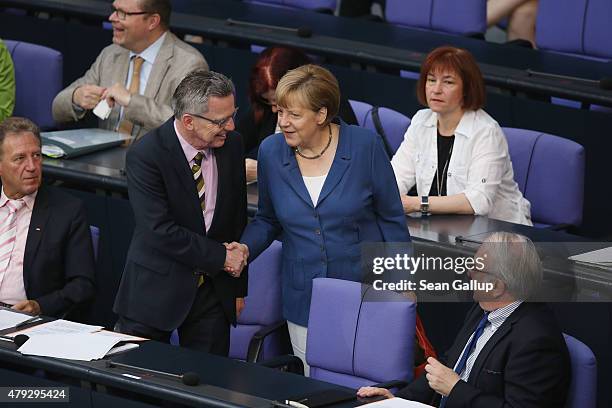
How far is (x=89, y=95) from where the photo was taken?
6.25 metres

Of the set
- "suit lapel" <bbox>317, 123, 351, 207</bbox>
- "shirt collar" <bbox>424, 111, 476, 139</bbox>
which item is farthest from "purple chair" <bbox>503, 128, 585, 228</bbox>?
"suit lapel" <bbox>317, 123, 351, 207</bbox>

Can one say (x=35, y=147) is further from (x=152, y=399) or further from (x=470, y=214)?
(x=470, y=214)

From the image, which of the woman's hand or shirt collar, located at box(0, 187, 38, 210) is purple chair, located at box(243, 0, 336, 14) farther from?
shirt collar, located at box(0, 187, 38, 210)

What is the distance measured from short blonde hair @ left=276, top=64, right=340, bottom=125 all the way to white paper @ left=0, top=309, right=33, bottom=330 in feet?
3.85

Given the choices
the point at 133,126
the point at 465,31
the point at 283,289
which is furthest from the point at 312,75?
the point at 465,31

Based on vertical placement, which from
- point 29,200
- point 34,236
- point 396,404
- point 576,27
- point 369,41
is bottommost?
point 396,404

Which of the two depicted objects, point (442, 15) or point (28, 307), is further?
point (442, 15)

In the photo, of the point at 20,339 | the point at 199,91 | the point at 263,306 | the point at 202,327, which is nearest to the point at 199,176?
the point at 199,91

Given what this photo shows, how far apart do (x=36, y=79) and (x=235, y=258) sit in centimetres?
268

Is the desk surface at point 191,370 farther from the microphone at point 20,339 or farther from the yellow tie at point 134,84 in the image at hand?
the yellow tie at point 134,84

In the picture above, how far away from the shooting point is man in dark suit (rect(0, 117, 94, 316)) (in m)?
5.19

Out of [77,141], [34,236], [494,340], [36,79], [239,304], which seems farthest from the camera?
[36,79]

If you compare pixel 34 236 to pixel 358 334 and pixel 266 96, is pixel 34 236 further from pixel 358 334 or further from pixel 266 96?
pixel 358 334

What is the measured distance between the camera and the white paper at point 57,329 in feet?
15.0
